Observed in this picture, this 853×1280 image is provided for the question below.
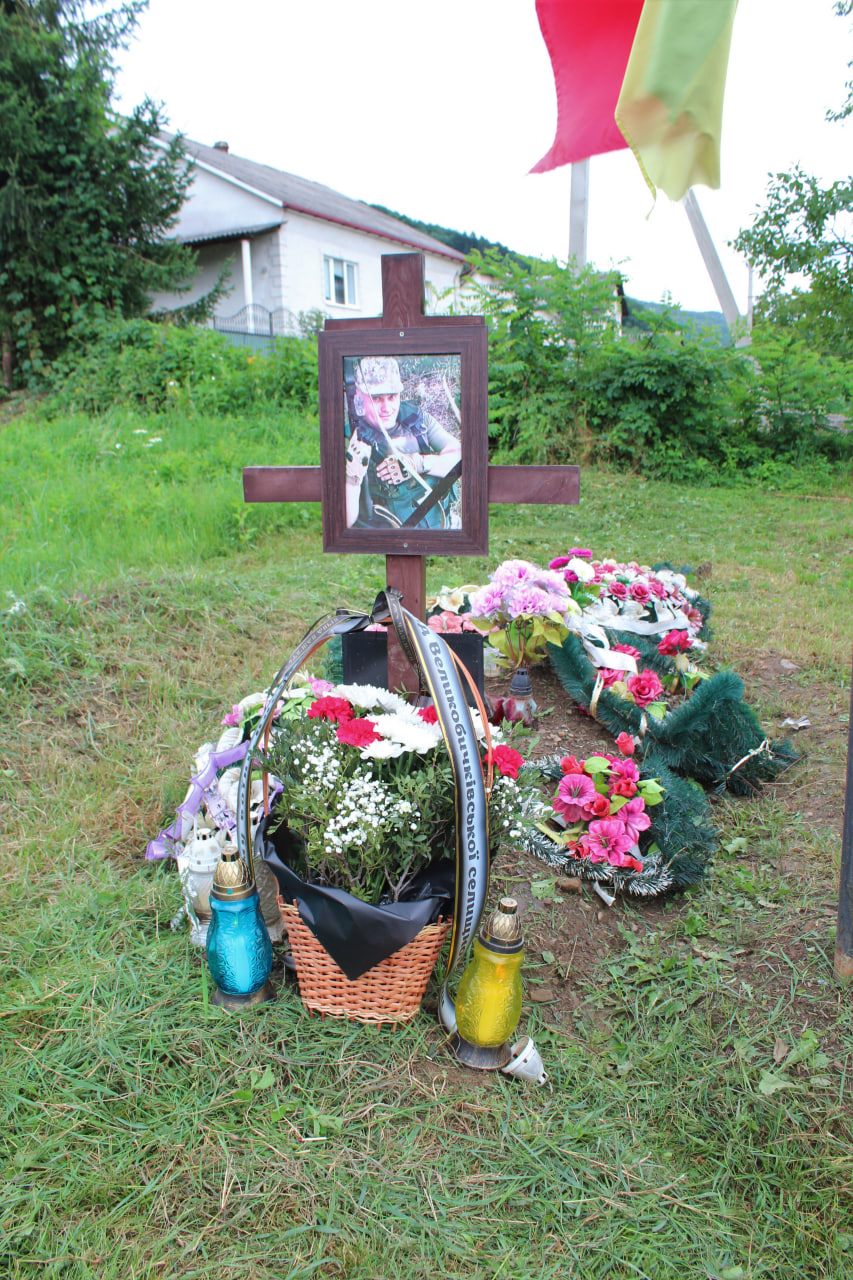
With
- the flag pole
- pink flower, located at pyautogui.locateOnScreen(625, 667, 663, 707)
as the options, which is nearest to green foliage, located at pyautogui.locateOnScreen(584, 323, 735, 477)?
the flag pole

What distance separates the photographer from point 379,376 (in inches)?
84.7

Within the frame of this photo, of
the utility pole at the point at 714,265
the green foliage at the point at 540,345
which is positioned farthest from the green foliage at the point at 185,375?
the utility pole at the point at 714,265

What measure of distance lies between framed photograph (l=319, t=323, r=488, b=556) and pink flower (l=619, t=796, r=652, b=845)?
79 cm

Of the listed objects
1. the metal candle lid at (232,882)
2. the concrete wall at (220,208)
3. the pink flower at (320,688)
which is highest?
the concrete wall at (220,208)

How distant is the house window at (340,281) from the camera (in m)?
19.9

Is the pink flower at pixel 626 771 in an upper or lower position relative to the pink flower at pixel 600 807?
upper

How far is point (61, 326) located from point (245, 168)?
12026 mm

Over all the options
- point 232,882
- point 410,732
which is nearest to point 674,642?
point 410,732

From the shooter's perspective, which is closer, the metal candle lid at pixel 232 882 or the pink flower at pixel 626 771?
the metal candle lid at pixel 232 882

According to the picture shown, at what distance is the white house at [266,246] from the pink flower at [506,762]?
17.0 m

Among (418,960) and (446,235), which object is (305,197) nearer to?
(446,235)

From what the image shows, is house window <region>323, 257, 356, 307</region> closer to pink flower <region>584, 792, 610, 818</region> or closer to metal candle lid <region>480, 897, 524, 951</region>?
Answer: pink flower <region>584, 792, 610, 818</region>

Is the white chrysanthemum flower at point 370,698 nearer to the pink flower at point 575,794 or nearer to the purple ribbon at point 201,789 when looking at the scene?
the purple ribbon at point 201,789

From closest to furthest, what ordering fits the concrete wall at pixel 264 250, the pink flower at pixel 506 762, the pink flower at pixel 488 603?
the pink flower at pixel 506 762, the pink flower at pixel 488 603, the concrete wall at pixel 264 250
